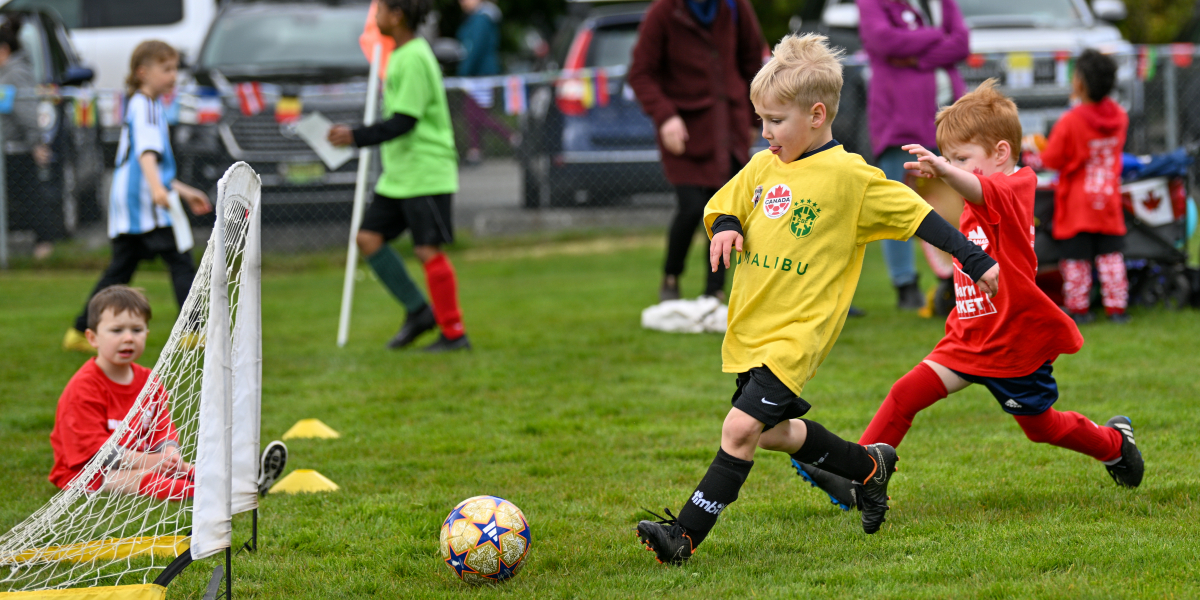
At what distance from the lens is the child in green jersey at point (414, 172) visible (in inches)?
253

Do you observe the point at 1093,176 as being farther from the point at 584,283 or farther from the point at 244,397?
the point at 244,397

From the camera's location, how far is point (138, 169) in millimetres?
6180

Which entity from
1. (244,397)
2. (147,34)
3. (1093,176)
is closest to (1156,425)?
(1093,176)

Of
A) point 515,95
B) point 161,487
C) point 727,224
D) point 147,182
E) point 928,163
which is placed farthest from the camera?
point 515,95

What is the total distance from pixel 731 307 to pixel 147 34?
11761mm

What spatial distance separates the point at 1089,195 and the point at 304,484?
4.93 metres

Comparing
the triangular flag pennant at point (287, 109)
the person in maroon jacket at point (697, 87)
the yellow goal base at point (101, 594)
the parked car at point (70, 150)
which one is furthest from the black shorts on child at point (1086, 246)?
the parked car at point (70, 150)

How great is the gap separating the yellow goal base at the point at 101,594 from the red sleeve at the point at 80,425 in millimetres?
937

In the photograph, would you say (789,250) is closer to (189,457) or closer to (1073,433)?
(1073,433)

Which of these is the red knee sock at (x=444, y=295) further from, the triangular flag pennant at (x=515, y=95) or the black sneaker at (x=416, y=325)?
the triangular flag pennant at (x=515, y=95)

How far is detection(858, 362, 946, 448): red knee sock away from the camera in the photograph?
3.72m

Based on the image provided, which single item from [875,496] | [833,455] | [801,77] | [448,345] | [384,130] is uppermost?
[801,77]

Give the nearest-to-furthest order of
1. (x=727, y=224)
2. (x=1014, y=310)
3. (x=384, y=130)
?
1. (x=727, y=224)
2. (x=1014, y=310)
3. (x=384, y=130)

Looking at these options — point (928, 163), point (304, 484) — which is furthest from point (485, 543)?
point (928, 163)
